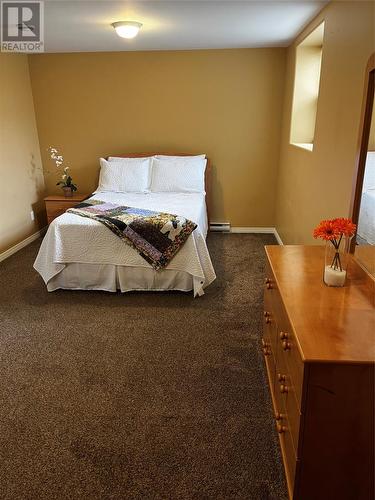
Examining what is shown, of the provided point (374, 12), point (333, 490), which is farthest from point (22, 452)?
point (374, 12)

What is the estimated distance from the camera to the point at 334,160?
7.84ft

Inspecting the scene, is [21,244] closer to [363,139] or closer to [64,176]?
[64,176]

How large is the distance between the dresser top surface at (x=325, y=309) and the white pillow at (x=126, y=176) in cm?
261

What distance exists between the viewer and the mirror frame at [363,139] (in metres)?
1.75

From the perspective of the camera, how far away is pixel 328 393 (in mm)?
1166

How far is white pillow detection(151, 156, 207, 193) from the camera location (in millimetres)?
4172

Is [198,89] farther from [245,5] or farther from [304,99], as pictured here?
[245,5]

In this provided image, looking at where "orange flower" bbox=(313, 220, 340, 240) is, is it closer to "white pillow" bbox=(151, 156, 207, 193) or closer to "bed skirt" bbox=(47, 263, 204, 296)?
"bed skirt" bbox=(47, 263, 204, 296)

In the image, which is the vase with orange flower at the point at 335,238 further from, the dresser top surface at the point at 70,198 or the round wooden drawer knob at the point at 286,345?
the dresser top surface at the point at 70,198

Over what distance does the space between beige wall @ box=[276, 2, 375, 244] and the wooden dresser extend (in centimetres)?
94

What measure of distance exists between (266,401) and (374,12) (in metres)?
2.05

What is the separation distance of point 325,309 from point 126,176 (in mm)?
3264

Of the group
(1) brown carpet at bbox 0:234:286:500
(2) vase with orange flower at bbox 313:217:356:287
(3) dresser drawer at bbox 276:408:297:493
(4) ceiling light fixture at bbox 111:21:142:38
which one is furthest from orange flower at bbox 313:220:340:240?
(4) ceiling light fixture at bbox 111:21:142:38

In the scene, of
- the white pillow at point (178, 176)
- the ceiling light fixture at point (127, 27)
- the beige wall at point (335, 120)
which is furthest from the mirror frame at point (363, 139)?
the white pillow at point (178, 176)
